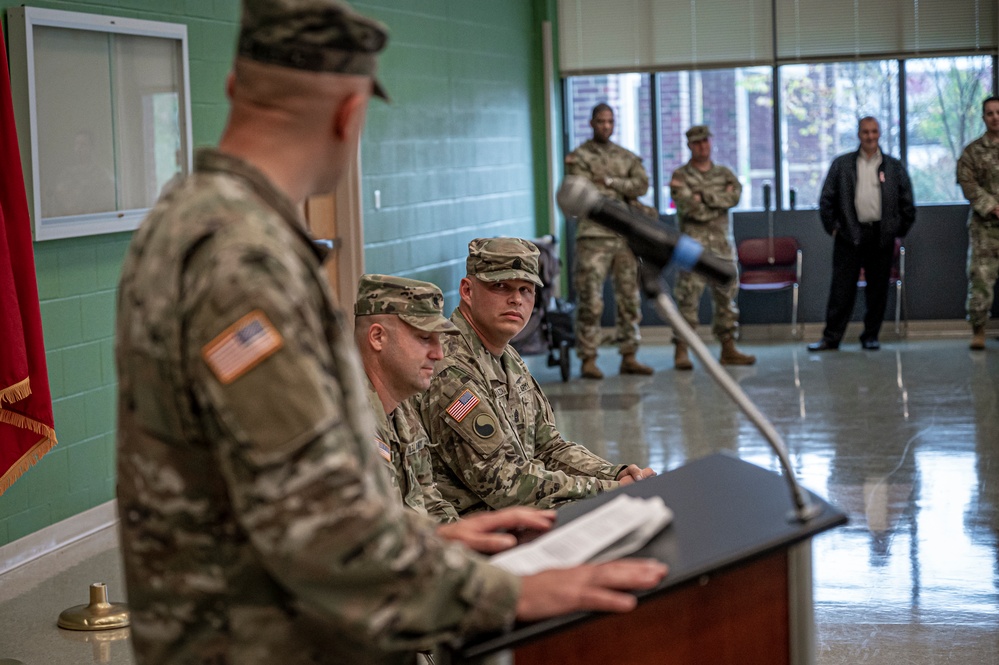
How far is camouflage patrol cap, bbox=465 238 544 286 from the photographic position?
316 cm

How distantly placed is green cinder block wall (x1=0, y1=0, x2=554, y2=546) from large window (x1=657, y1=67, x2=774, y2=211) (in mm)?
1129

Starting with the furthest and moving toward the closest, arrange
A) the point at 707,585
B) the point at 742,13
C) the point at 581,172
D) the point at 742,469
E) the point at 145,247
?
the point at 742,13, the point at 581,172, the point at 742,469, the point at 707,585, the point at 145,247

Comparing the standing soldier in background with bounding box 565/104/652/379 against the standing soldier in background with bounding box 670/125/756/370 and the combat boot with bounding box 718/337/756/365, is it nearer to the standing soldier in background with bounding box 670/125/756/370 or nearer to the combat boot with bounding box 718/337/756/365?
the standing soldier in background with bounding box 670/125/756/370

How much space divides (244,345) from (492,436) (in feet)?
5.74

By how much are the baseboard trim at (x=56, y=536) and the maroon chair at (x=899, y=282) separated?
645 centimetres

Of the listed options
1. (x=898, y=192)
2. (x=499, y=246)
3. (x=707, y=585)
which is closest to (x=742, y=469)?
(x=707, y=585)

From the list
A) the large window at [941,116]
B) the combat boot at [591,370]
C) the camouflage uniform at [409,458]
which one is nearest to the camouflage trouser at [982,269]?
the large window at [941,116]

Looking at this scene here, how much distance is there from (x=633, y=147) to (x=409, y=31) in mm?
3369

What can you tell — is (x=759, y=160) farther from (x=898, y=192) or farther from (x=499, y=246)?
(x=499, y=246)

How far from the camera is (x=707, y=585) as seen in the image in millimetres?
1662

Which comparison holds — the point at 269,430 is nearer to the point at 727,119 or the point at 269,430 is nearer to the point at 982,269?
the point at 982,269

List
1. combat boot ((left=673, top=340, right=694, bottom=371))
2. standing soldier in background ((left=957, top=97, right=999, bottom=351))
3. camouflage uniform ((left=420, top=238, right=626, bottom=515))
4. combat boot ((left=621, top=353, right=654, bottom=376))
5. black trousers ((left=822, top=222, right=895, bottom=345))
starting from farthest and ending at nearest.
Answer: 1. black trousers ((left=822, top=222, right=895, bottom=345))
2. standing soldier in background ((left=957, top=97, right=999, bottom=351))
3. combat boot ((left=673, top=340, right=694, bottom=371))
4. combat boot ((left=621, top=353, right=654, bottom=376))
5. camouflage uniform ((left=420, top=238, right=626, bottom=515))

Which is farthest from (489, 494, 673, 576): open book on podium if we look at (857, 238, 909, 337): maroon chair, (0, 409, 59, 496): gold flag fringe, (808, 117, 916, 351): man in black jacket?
(857, 238, 909, 337): maroon chair

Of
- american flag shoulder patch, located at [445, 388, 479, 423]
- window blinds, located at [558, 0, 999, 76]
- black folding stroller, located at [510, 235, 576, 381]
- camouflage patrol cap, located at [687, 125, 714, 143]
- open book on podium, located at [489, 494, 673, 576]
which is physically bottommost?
black folding stroller, located at [510, 235, 576, 381]
